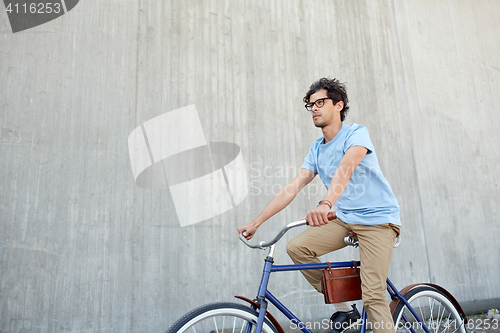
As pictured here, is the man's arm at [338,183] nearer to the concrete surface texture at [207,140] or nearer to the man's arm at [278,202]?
the man's arm at [278,202]

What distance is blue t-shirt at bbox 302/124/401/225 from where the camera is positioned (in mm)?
1597

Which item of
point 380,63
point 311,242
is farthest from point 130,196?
point 380,63

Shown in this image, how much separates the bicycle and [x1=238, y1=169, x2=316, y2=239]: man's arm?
46 mm

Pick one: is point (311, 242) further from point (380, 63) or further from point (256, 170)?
point (380, 63)

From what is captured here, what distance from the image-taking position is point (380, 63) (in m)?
3.67

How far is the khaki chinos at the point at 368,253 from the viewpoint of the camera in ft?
5.03

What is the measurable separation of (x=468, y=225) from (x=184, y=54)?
3.33 metres
